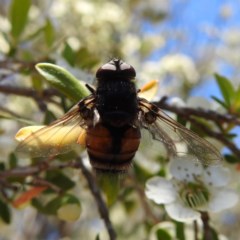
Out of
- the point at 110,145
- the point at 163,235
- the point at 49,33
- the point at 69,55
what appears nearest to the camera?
the point at 110,145

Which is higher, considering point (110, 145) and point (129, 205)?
point (129, 205)

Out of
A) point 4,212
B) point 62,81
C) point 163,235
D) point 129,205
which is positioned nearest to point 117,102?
point 62,81

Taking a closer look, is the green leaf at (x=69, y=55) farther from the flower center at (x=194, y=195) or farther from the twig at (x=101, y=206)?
the flower center at (x=194, y=195)

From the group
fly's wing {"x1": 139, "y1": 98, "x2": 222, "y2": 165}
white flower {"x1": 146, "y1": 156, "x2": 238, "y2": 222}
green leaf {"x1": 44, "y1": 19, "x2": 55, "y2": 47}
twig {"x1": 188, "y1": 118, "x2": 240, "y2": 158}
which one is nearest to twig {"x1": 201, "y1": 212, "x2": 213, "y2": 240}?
white flower {"x1": 146, "y1": 156, "x2": 238, "y2": 222}

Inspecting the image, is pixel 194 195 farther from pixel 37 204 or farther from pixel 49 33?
pixel 49 33

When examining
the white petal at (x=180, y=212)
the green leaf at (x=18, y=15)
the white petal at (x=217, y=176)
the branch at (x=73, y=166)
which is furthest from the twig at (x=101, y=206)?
the green leaf at (x=18, y=15)

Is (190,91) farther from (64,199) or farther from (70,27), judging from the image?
(64,199)

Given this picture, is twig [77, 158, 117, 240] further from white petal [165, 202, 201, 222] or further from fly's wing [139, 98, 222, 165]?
fly's wing [139, 98, 222, 165]
